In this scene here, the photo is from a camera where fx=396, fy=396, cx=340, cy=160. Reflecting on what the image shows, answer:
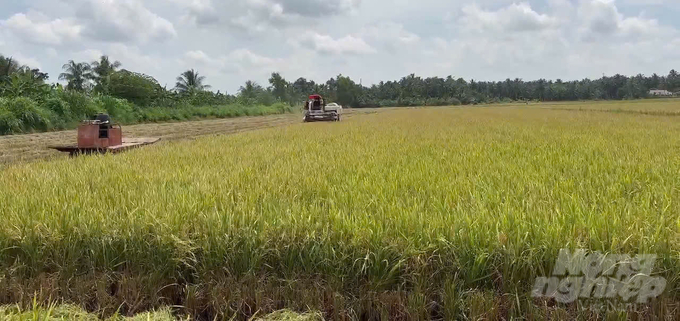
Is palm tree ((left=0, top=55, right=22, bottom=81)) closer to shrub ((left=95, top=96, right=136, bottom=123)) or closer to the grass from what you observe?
shrub ((left=95, top=96, right=136, bottom=123))

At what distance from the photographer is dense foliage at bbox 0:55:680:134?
16266mm

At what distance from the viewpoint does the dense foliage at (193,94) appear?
16266 millimetres

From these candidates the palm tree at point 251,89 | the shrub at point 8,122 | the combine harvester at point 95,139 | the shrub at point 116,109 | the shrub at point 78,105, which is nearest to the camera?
the combine harvester at point 95,139

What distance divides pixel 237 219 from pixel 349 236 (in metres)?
0.71

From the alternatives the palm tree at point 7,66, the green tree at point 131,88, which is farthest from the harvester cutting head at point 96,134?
the palm tree at point 7,66

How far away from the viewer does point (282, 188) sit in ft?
11.1

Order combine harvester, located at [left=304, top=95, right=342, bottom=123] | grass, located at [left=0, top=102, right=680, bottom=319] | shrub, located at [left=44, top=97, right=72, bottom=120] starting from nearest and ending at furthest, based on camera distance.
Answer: grass, located at [left=0, top=102, right=680, bottom=319], shrub, located at [left=44, top=97, right=72, bottom=120], combine harvester, located at [left=304, top=95, right=342, bottom=123]

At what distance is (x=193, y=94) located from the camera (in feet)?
119

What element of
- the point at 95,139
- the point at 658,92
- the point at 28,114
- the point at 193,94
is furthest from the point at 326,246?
the point at 658,92

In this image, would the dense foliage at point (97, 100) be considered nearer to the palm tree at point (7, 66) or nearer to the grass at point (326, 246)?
the palm tree at point (7, 66)

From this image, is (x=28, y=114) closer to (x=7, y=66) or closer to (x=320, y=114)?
(x=320, y=114)

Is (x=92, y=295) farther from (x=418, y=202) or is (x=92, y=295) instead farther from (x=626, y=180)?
(x=626, y=180)

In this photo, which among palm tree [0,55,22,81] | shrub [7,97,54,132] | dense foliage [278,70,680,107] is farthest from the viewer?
dense foliage [278,70,680,107]

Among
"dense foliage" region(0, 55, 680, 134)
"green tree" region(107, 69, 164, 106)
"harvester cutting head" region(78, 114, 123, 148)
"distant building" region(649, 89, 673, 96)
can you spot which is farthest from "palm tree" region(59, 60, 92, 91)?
"distant building" region(649, 89, 673, 96)
